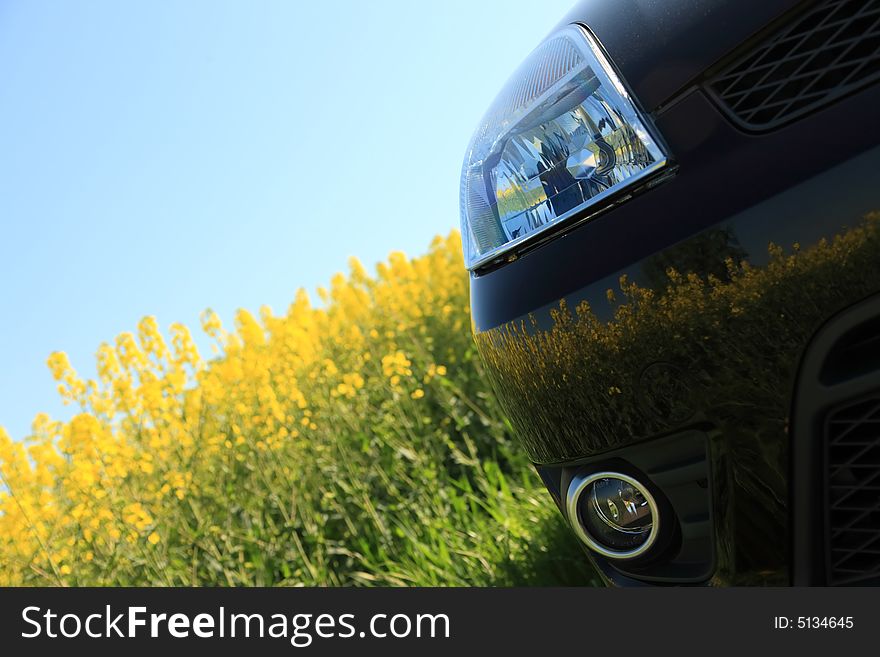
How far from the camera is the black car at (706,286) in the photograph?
1.07 meters

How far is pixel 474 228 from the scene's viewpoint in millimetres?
1625

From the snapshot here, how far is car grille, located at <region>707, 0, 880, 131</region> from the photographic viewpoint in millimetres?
1042

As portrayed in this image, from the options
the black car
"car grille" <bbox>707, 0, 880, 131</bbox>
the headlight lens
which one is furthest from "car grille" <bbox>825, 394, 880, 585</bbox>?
"car grille" <bbox>707, 0, 880, 131</bbox>

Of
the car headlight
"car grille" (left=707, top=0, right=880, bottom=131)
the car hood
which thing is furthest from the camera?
the car headlight

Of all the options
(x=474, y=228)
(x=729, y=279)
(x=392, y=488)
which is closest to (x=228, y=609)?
(x=474, y=228)

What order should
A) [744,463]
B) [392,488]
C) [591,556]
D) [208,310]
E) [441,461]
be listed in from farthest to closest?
[208,310] → [441,461] → [392,488] → [591,556] → [744,463]

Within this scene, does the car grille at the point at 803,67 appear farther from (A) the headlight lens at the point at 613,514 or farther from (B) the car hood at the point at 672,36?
(A) the headlight lens at the point at 613,514

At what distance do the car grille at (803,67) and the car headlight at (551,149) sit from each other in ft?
0.43

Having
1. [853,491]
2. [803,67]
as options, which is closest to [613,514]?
[853,491]

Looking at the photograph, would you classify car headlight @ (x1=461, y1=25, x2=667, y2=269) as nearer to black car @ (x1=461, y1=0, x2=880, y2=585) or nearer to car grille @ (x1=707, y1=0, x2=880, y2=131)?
black car @ (x1=461, y1=0, x2=880, y2=585)

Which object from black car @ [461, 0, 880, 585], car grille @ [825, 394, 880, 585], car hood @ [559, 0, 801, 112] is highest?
car hood @ [559, 0, 801, 112]

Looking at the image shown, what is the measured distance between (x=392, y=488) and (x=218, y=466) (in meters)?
0.86

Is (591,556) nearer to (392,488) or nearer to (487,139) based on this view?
(487,139)

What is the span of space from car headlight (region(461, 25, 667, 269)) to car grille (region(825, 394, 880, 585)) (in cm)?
42
